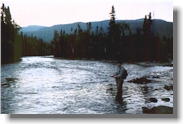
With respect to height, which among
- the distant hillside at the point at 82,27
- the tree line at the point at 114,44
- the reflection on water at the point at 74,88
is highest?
the distant hillside at the point at 82,27

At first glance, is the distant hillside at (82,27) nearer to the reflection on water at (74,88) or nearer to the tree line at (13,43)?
the tree line at (13,43)

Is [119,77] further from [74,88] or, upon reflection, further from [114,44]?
[74,88]

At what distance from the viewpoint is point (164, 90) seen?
3574mm

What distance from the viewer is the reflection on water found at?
138 inches

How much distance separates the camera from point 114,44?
368cm

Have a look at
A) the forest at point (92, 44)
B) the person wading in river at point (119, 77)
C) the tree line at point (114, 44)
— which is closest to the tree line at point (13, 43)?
the forest at point (92, 44)

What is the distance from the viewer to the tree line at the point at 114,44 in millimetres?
3627

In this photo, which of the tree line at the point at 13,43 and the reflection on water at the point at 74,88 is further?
the tree line at the point at 13,43

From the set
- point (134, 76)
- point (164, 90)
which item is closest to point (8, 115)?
point (134, 76)

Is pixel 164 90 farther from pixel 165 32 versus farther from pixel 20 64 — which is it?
pixel 20 64

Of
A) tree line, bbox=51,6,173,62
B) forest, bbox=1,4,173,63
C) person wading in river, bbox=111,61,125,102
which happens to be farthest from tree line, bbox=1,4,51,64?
person wading in river, bbox=111,61,125,102

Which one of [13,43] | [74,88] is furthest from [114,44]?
[13,43]

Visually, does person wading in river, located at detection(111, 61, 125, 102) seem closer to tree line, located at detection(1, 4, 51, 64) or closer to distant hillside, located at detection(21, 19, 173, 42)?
distant hillside, located at detection(21, 19, 173, 42)

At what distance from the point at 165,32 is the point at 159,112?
3.33ft
